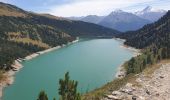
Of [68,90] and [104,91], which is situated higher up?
[68,90]

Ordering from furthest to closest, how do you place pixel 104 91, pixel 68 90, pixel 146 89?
pixel 104 91
pixel 68 90
pixel 146 89

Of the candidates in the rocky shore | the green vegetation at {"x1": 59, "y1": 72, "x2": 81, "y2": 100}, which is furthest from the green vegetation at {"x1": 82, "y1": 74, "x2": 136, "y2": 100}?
the green vegetation at {"x1": 59, "y1": 72, "x2": 81, "y2": 100}

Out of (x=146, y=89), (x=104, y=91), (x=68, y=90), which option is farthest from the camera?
(x=104, y=91)

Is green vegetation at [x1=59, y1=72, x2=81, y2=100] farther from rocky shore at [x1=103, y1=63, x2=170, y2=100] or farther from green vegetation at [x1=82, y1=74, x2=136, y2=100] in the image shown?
rocky shore at [x1=103, y1=63, x2=170, y2=100]

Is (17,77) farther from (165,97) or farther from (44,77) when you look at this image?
(165,97)

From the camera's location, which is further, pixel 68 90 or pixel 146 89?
pixel 68 90

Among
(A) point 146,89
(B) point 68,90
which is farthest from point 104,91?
(A) point 146,89

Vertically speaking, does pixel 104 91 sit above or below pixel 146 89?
below

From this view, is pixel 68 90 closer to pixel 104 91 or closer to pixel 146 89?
pixel 104 91

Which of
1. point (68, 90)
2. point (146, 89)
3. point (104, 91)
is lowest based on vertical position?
point (104, 91)

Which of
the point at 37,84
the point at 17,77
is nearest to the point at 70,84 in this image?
the point at 37,84
